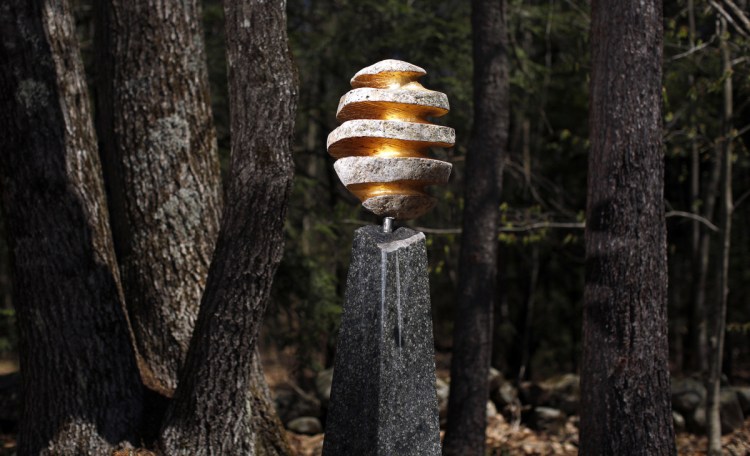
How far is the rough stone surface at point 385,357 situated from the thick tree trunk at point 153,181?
1336 mm

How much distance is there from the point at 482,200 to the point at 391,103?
3299mm

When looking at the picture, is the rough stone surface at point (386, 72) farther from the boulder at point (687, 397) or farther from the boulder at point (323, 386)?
the boulder at point (687, 397)

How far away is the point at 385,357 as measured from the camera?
11.8 ft

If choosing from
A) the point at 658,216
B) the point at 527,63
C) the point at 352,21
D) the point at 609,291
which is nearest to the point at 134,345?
the point at 609,291

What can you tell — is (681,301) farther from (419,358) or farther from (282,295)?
(419,358)

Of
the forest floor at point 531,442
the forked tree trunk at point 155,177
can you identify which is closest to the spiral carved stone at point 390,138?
the forked tree trunk at point 155,177

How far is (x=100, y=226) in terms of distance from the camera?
4.25 m

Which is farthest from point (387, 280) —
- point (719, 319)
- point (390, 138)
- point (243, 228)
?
point (719, 319)

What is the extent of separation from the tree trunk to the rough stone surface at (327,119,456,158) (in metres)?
0.34

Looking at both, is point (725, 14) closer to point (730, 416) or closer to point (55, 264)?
point (730, 416)

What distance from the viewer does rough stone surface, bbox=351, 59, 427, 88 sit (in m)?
3.61

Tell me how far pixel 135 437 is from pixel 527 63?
7.22 metres

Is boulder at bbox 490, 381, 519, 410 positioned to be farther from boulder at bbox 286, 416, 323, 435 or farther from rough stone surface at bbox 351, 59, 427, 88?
rough stone surface at bbox 351, 59, 427, 88

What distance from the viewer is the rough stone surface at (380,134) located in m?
3.49
